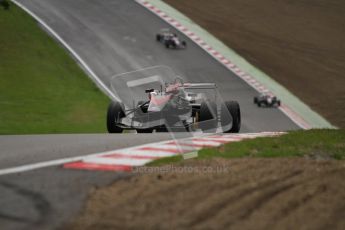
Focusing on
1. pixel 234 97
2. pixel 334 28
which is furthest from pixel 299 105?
pixel 334 28

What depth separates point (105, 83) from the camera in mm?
27750

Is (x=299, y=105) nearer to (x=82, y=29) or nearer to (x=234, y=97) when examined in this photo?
(x=234, y=97)

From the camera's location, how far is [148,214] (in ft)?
20.9

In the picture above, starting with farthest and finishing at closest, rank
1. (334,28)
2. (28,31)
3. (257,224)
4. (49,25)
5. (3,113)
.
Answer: (334,28) < (49,25) < (28,31) < (3,113) < (257,224)

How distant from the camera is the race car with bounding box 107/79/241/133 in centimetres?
1473

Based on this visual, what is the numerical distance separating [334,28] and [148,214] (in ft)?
104

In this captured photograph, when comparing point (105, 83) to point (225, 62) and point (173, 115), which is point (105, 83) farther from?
point (173, 115)

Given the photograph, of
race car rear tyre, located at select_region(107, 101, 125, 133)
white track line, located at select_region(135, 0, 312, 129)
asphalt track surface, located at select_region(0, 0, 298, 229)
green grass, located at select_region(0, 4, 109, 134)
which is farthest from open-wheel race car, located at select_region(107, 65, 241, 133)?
white track line, located at select_region(135, 0, 312, 129)

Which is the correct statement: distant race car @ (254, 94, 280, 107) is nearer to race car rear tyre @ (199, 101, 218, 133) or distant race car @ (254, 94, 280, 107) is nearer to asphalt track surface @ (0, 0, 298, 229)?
asphalt track surface @ (0, 0, 298, 229)

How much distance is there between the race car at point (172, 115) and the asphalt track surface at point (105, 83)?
259 centimetres

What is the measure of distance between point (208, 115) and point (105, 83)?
13617mm

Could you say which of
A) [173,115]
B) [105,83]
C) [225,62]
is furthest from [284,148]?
[225,62]

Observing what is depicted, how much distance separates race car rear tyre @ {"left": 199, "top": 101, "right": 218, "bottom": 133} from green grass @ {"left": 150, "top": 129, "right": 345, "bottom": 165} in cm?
312

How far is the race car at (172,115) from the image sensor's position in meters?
14.7
